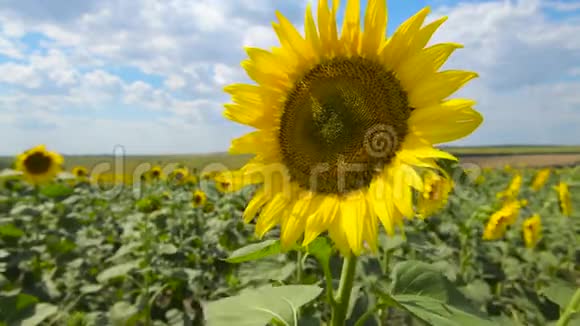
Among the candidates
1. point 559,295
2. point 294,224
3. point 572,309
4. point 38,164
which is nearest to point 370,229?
point 294,224

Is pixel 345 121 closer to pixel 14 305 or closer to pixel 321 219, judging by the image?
pixel 321 219

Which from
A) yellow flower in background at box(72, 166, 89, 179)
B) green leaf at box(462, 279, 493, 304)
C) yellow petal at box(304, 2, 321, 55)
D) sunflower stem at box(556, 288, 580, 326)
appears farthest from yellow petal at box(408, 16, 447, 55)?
yellow flower in background at box(72, 166, 89, 179)

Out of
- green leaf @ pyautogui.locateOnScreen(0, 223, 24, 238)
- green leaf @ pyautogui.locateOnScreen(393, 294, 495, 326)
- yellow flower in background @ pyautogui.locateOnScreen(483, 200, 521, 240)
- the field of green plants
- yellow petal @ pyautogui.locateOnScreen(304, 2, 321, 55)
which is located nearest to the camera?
green leaf @ pyautogui.locateOnScreen(393, 294, 495, 326)

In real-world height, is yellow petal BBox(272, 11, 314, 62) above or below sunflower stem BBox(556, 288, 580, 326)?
above

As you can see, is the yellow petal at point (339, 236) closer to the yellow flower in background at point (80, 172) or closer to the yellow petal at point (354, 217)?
the yellow petal at point (354, 217)

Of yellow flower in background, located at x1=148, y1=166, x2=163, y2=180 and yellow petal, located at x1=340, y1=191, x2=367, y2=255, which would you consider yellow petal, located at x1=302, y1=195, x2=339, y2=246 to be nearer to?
yellow petal, located at x1=340, y1=191, x2=367, y2=255

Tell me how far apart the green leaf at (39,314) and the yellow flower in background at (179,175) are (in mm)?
6436

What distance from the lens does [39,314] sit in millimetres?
3021

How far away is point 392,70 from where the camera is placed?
1.80 metres

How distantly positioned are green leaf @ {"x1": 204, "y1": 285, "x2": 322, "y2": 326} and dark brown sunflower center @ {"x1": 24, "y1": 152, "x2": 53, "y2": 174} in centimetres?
668

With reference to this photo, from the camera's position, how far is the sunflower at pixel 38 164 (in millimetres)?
7094

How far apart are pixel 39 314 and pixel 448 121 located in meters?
2.85

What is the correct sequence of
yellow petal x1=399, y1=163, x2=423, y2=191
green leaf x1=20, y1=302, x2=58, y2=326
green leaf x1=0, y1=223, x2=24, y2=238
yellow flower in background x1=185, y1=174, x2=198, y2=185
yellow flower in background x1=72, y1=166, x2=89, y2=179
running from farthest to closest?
yellow flower in background x1=72, y1=166, x2=89, y2=179 < yellow flower in background x1=185, y1=174, x2=198, y2=185 < green leaf x1=0, y1=223, x2=24, y2=238 < green leaf x1=20, y1=302, x2=58, y2=326 < yellow petal x1=399, y1=163, x2=423, y2=191

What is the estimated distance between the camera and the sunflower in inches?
279
